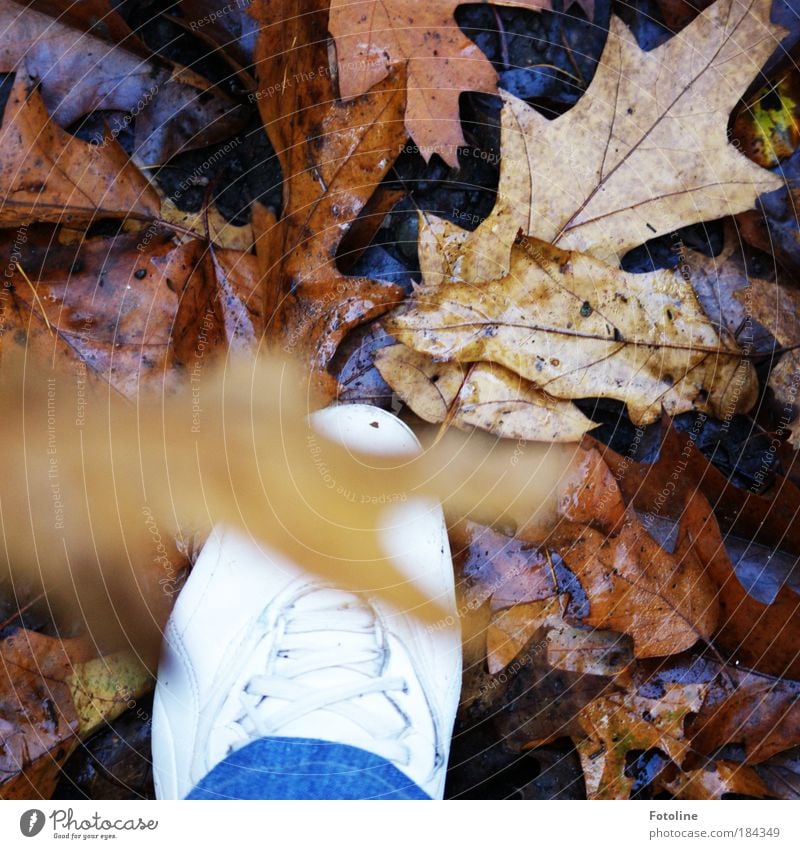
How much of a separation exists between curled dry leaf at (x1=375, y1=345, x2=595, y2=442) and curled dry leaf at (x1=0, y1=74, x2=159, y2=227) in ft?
1.03

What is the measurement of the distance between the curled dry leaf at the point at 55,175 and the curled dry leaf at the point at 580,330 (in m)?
0.31

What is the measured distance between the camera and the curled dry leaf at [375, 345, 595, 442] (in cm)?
75

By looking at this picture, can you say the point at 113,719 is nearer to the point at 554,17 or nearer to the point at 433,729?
the point at 433,729

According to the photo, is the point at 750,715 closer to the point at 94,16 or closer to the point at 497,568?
the point at 497,568

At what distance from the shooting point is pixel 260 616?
79cm

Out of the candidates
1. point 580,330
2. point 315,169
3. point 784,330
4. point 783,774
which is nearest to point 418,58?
point 315,169

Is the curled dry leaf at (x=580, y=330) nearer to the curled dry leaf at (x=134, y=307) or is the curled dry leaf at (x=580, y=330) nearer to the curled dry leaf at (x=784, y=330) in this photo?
the curled dry leaf at (x=784, y=330)

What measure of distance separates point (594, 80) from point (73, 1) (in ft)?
1.78

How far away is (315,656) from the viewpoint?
0.78 m

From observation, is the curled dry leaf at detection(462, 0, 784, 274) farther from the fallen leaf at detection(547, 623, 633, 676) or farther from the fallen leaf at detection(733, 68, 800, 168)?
the fallen leaf at detection(547, 623, 633, 676)

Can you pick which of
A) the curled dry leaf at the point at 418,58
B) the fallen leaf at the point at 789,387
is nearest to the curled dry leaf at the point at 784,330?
the fallen leaf at the point at 789,387

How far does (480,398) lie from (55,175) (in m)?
0.48

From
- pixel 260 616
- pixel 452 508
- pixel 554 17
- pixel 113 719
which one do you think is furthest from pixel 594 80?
pixel 113 719

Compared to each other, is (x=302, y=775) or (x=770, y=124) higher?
(x=770, y=124)
